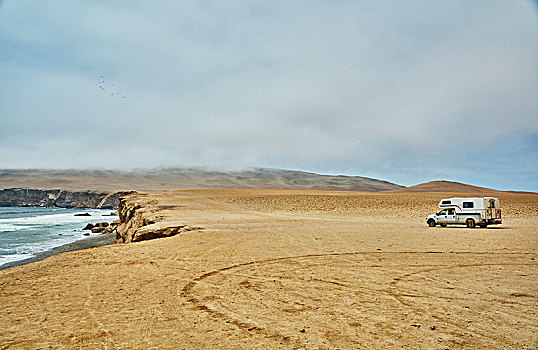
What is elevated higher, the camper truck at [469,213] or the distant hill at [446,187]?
the distant hill at [446,187]

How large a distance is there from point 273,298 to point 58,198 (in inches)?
Answer: 5609

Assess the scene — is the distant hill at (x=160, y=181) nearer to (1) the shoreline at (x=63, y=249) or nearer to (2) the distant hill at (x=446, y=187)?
(2) the distant hill at (x=446, y=187)

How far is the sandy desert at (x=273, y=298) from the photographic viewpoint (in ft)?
16.5

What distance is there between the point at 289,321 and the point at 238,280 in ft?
9.18

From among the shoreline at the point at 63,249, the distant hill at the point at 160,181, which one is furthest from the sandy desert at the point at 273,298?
the distant hill at the point at 160,181

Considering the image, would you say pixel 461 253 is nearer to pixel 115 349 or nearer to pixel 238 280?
pixel 238 280

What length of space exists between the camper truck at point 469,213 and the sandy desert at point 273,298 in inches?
349

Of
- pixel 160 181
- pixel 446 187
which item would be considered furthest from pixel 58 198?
pixel 446 187

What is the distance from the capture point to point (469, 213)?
72.5ft

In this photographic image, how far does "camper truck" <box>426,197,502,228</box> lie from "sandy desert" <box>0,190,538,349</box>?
887cm

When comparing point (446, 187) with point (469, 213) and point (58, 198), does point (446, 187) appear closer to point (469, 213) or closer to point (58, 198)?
point (469, 213)

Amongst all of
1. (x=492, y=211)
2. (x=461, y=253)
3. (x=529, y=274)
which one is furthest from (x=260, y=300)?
(x=492, y=211)

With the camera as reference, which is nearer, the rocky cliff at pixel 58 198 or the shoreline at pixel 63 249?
the shoreline at pixel 63 249

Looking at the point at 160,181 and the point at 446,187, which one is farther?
the point at 160,181
